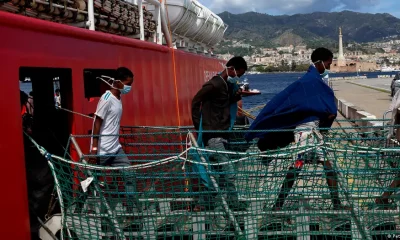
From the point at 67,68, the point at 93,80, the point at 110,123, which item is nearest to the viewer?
the point at 110,123

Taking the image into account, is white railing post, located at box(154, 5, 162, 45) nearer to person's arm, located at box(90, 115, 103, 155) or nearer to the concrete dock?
person's arm, located at box(90, 115, 103, 155)

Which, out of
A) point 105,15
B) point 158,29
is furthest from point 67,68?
point 158,29

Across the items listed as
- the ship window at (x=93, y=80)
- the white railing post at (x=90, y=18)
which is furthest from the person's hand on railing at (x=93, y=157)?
the white railing post at (x=90, y=18)

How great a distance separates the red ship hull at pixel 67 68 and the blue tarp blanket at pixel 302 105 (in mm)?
2228

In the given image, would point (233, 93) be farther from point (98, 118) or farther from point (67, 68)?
point (67, 68)

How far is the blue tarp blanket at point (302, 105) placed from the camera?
17.1ft

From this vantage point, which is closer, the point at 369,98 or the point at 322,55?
the point at 322,55

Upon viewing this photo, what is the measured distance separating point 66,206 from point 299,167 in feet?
7.47

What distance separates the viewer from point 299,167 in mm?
4637

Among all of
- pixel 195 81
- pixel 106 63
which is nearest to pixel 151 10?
pixel 195 81

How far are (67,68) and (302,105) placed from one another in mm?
2603

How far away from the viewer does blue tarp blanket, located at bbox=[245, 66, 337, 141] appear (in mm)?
5203

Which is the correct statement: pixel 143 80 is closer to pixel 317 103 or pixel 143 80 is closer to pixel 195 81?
pixel 317 103

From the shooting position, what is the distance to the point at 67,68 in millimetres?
5438
